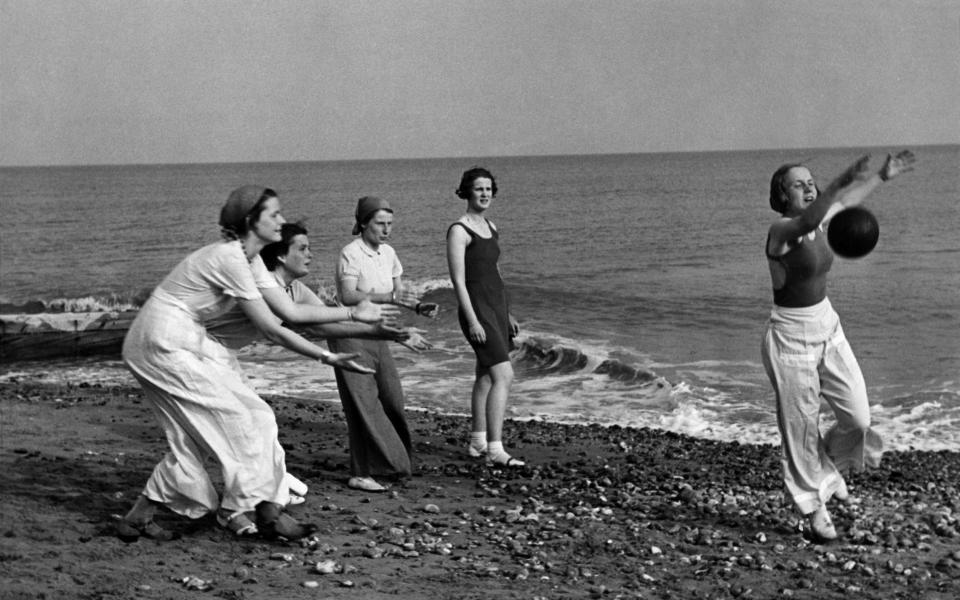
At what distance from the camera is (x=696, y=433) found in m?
14.0

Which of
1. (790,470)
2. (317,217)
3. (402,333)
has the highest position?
(402,333)

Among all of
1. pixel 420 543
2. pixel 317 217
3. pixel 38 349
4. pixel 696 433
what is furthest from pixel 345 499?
pixel 317 217

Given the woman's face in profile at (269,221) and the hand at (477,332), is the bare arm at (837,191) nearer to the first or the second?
the hand at (477,332)

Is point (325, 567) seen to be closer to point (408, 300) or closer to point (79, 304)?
point (408, 300)

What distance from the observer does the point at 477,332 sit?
357 inches

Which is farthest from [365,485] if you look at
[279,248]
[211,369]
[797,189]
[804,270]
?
[797,189]

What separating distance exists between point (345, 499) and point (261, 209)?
2.67 m

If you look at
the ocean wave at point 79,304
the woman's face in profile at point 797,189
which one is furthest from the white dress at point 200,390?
the ocean wave at point 79,304

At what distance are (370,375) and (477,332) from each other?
3.45ft

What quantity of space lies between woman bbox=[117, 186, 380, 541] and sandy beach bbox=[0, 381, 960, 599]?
32 centimetres

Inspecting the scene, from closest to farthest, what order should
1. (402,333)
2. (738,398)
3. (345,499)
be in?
(402,333)
(345,499)
(738,398)

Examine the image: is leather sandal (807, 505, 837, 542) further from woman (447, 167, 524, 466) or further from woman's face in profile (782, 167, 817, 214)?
woman (447, 167, 524, 466)

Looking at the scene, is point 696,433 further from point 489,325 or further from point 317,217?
point 317,217

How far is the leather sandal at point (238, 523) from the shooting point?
675 centimetres
